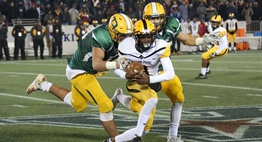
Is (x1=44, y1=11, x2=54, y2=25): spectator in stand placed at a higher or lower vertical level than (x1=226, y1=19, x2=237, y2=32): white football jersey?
higher

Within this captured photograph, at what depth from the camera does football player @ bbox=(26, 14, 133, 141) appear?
18.0ft

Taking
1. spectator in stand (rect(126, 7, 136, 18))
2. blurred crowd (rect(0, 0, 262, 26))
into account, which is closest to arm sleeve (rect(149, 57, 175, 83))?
blurred crowd (rect(0, 0, 262, 26))

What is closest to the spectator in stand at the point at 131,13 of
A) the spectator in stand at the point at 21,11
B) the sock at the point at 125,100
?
the spectator in stand at the point at 21,11

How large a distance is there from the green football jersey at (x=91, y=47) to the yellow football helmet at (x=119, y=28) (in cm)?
6

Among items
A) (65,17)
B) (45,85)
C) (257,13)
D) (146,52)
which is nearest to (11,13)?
(65,17)

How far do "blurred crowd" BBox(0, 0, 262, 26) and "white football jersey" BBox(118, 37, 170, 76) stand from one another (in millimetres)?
15423

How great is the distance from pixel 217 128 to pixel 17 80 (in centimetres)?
700

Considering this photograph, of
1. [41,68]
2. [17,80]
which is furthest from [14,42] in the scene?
[17,80]

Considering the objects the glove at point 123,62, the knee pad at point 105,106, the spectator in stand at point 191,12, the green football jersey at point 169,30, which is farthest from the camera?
the spectator in stand at point 191,12

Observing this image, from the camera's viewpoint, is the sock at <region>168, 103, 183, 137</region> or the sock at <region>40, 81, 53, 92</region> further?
the sock at <region>40, 81, 53, 92</region>

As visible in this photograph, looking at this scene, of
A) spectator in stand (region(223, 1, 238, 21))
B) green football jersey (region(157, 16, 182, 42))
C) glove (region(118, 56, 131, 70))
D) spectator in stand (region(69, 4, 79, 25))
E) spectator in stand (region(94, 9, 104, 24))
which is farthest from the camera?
spectator in stand (region(223, 1, 238, 21))

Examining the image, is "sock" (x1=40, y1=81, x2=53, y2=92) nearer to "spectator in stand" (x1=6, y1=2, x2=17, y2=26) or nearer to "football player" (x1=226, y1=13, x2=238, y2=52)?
"spectator in stand" (x1=6, y1=2, x2=17, y2=26)

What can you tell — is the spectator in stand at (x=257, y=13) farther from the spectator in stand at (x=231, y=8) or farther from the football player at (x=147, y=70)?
the football player at (x=147, y=70)

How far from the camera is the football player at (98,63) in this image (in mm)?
5480
